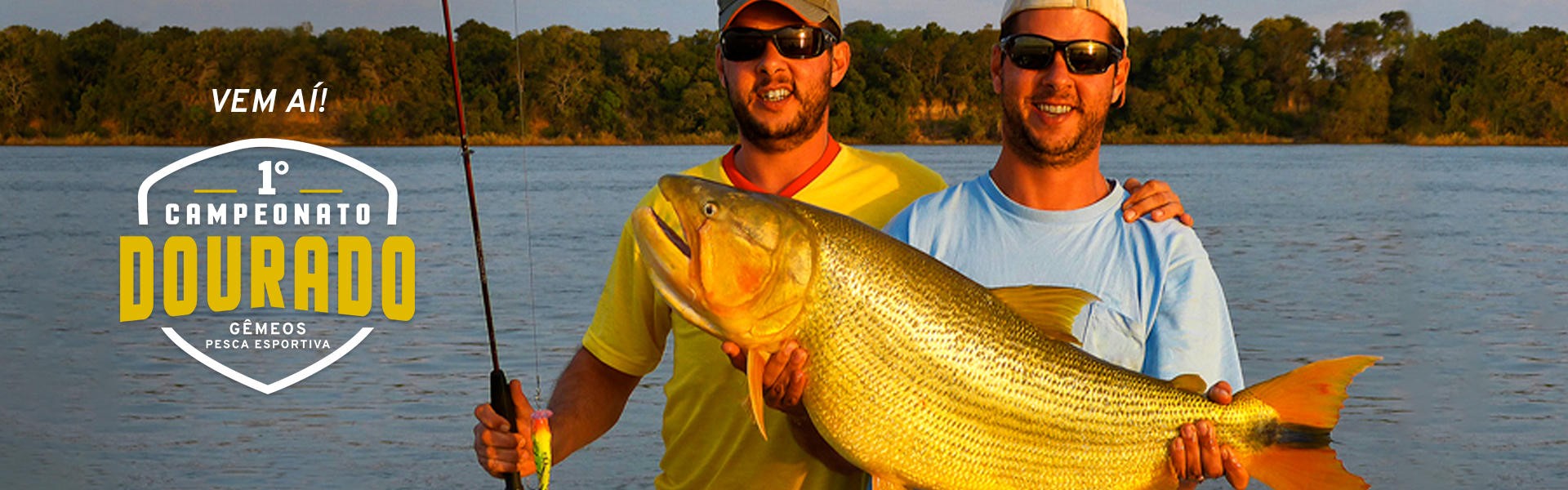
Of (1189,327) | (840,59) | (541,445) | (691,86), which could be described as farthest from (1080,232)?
(691,86)

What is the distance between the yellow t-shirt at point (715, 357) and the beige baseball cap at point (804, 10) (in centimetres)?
33

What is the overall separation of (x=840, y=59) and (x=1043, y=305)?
1.35m

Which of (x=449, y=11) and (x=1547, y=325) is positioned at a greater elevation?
(x=449, y=11)

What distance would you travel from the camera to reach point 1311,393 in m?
3.01

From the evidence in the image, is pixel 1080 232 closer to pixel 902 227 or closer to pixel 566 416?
pixel 902 227

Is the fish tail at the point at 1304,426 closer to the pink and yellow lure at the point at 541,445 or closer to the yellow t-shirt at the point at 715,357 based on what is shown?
the yellow t-shirt at the point at 715,357

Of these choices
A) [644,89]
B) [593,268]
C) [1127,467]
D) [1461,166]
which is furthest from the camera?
[644,89]

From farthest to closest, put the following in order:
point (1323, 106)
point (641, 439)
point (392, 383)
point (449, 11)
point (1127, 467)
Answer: point (1323, 106), point (392, 383), point (641, 439), point (449, 11), point (1127, 467)

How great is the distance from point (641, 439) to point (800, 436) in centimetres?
829

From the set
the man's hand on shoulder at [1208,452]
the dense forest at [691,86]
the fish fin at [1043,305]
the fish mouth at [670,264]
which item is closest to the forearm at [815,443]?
the fish mouth at [670,264]

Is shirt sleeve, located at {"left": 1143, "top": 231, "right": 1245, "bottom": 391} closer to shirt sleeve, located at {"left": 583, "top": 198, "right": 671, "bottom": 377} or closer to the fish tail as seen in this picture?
the fish tail

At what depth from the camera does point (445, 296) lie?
63.5ft

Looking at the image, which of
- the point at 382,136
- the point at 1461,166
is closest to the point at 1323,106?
the point at 1461,166

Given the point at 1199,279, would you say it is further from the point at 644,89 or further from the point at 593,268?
the point at 644,89
